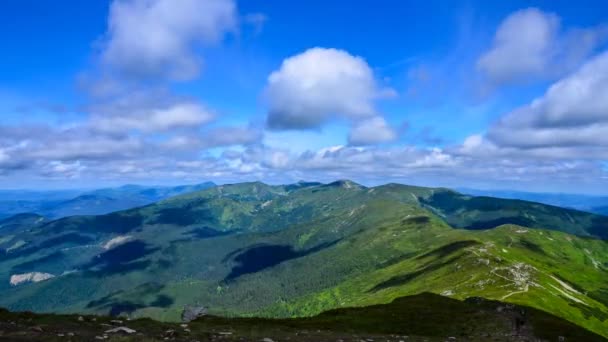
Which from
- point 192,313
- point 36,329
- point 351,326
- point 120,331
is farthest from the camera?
point 192,313

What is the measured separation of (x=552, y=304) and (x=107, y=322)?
183 m

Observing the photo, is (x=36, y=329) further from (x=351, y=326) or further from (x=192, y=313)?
(x=351, y=326)

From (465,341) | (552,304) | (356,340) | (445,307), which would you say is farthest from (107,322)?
(552,304)

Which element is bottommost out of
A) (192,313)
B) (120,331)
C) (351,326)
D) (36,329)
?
(351,326)

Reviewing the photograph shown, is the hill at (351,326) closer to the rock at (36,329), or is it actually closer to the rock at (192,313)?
the rock at (36,329)

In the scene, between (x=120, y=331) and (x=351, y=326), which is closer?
(x=120, y=331)

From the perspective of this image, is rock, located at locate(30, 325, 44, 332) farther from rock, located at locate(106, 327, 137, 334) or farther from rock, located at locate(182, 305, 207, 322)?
rock, located at locate(182, 305, 207, 322)

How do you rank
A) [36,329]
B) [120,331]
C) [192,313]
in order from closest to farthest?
Result: 1. [36,329]
2. [120,331]
3. [192,313]

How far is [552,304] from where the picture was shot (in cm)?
17450

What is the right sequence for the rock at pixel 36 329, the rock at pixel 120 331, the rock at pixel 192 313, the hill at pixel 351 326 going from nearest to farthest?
1. the rock at pixel 36 329
2. the rock at pixel 120 331
3. the hill at pixel 351 326
4. the rock at pixel 192 313

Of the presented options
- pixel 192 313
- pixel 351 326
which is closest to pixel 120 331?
pixel 192 313

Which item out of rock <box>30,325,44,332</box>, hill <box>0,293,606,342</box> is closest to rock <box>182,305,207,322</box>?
hill <box>0,293,606,342</box>

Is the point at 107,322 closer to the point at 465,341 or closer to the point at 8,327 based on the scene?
the point at 8,327

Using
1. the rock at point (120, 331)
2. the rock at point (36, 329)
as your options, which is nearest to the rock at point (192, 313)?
the rock at point (120, 331)
